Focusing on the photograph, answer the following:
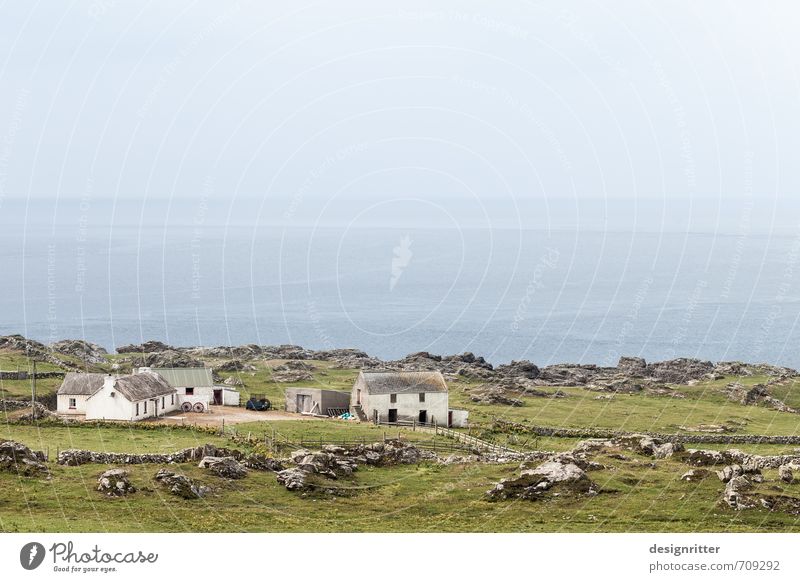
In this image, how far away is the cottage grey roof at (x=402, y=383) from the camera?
8138 cm

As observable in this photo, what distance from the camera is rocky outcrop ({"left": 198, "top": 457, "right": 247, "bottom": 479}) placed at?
175ft

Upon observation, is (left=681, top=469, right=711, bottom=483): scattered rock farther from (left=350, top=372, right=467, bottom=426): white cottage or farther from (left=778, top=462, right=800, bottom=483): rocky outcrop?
(left=350, top=372, right=467, bottom=426): white cottage

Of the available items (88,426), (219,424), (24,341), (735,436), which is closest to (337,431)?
(219,424)

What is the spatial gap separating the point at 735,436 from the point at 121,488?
4671 cm

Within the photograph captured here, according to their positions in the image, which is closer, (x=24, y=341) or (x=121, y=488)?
(x=121, y=488)

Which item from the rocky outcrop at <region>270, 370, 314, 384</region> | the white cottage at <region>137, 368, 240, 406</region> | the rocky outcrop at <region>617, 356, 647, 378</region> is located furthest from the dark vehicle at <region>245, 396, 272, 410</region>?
the rocky outcrop at <region>617, 356, 647, 378</region>

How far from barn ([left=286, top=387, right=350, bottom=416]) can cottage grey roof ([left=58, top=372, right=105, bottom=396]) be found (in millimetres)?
14786

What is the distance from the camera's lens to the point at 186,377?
85.3m

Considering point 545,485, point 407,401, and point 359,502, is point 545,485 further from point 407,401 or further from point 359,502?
point 407,401

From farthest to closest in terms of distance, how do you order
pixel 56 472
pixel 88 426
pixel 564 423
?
pixel 564 423, pixel 88 426, pixel 56 472

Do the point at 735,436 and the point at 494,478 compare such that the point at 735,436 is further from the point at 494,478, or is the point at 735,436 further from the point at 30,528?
the point at 30,528

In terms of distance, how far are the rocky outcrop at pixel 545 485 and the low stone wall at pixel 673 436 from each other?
77.7ft

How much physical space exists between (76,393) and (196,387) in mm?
9114

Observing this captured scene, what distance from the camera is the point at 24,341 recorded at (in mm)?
114938
